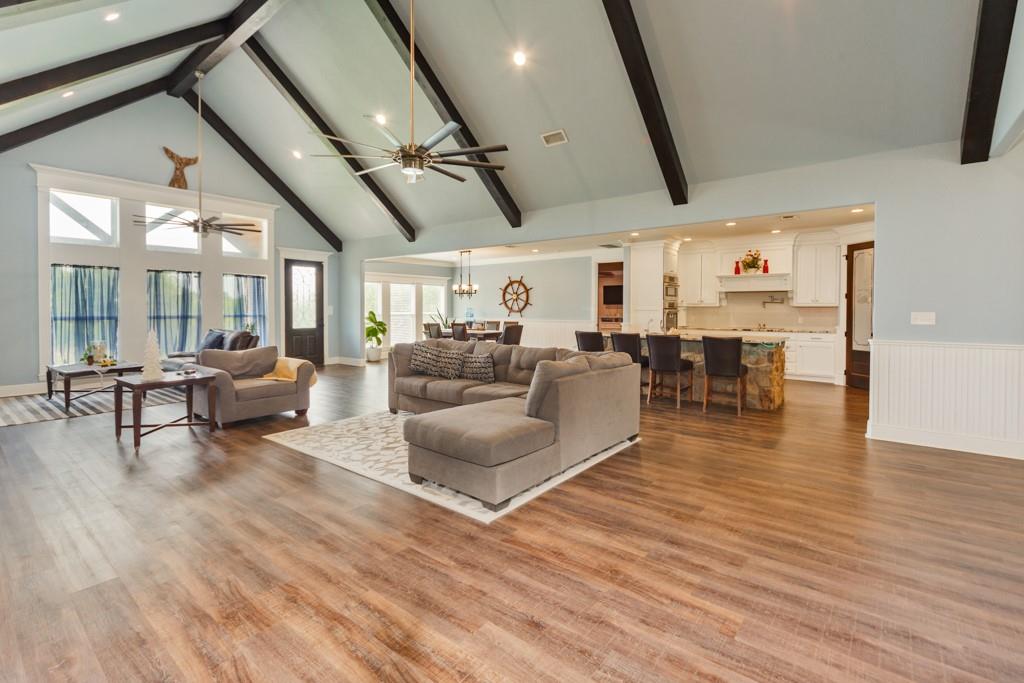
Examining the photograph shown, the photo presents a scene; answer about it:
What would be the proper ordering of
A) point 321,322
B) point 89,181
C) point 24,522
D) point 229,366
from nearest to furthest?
point 24,522
point 229,366
point 89,181
point 321,322

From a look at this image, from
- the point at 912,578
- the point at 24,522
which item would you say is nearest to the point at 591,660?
the point at 912,578

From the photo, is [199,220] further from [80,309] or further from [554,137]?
[554,137]

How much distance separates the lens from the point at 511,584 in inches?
88.8

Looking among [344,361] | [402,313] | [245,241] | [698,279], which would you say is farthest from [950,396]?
[402,313]

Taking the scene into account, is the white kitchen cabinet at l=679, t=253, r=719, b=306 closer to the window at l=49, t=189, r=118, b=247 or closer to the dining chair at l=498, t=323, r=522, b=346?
the dining chair at l=498, t=323, r=522, b=346

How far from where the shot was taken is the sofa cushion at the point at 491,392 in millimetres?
4750

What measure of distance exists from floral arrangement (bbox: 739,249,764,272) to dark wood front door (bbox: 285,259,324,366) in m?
8.65

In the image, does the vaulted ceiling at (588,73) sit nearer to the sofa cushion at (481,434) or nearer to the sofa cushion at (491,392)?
the sofa cushion at (491,392)

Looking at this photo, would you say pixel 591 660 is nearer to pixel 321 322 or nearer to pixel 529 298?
pixel 321 322

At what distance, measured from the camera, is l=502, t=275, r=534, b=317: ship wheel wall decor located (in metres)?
12.7

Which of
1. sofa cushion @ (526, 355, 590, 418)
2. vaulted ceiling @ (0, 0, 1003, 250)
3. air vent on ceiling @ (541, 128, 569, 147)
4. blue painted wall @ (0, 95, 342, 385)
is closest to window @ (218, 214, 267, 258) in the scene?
blue painted wall @ (0, 95, 342, 385)

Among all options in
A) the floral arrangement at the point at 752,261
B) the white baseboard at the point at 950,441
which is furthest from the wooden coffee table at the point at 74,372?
the floral arrangement at the point at 752,261

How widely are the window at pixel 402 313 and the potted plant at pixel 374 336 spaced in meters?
0.72

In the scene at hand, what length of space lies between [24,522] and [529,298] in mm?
10566
